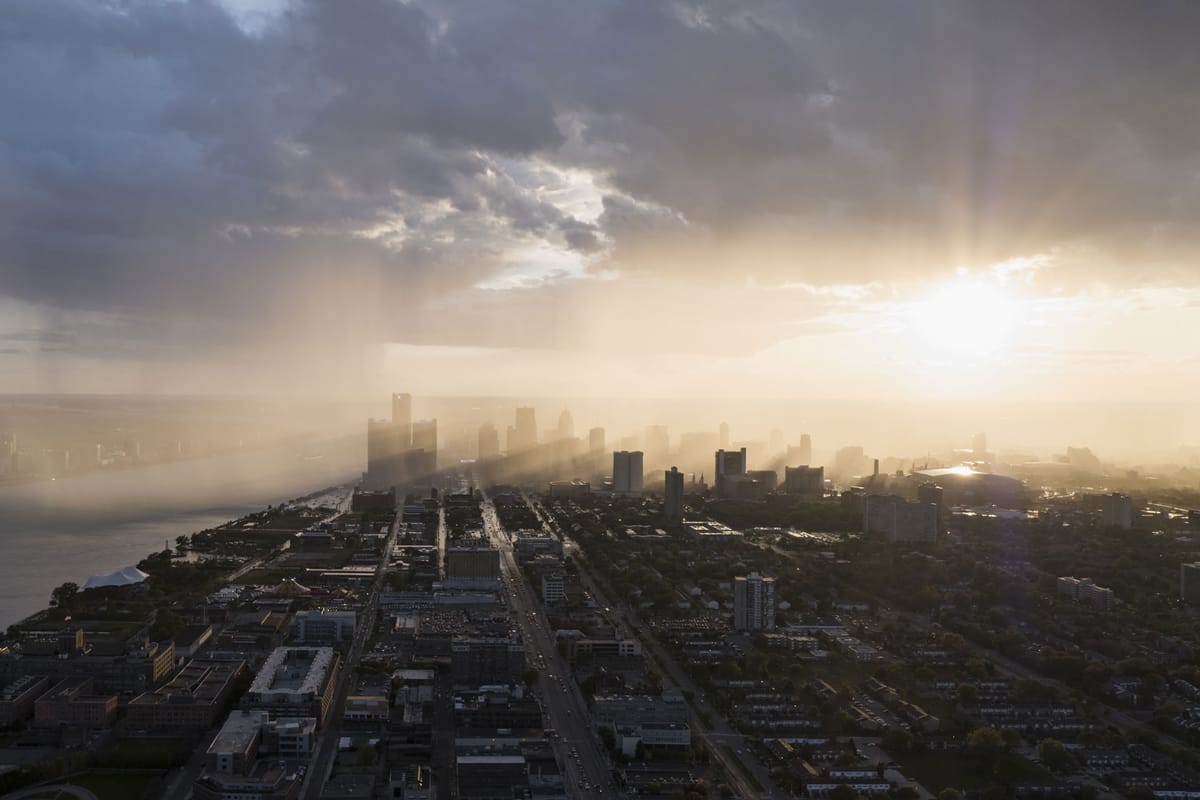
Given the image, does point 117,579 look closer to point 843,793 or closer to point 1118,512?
point 843,793

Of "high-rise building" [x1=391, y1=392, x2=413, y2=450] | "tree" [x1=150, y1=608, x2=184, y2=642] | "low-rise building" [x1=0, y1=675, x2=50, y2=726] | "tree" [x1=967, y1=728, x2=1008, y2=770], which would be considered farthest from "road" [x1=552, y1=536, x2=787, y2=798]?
"high-rise building" [x1=391, y1=392, x2=413, y2=450]

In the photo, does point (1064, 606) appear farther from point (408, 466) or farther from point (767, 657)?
point (408, 466)

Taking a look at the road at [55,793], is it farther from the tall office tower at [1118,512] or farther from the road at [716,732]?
the tall office tower at [1118,512]

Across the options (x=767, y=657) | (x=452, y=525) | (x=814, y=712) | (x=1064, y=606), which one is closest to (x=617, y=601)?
(x=767, y=657)

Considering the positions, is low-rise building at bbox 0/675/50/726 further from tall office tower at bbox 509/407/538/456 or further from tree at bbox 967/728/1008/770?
tall office tower at bbox 509/407/538/456

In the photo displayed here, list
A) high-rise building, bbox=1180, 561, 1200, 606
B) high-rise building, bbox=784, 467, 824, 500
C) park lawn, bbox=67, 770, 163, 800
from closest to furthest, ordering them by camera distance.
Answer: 1. park lawn, bbox=67, 770, 163, 800
2. high-rise building, bbox=1180, 561, 1200, 606
3. high-rise building, bbox=784, 467, 824, 500

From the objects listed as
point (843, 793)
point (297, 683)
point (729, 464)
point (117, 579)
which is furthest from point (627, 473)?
point (843, 793)
